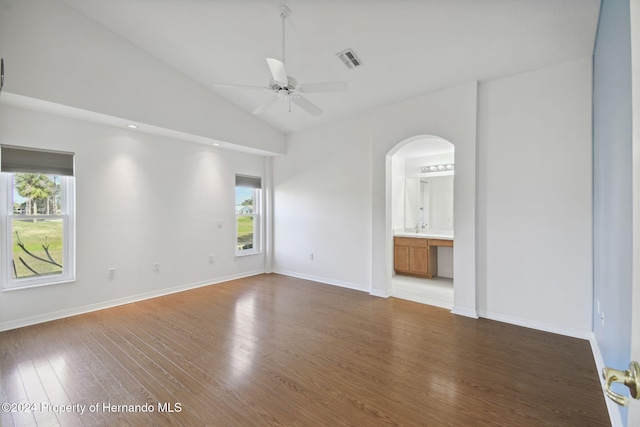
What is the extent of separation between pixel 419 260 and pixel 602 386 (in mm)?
3439

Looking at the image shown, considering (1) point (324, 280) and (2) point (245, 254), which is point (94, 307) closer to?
(2) point (245, 254)

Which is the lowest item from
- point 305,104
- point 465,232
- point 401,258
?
point 401,258

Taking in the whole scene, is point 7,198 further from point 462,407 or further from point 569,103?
point 569,103

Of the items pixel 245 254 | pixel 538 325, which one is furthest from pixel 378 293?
pixel 245 254

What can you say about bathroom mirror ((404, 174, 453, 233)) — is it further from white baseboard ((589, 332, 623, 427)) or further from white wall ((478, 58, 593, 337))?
white baseboard ((589, 332, 623, 427))

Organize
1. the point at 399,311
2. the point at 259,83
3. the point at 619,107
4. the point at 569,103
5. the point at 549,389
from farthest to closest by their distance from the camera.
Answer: the point at 259,83
the point at 399,311
the point at 569,103
the point at 549,389
the point at 619,107

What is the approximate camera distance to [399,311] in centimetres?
393

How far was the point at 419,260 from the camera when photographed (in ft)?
18.5

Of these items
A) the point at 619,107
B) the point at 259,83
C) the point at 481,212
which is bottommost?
the point at 481,212

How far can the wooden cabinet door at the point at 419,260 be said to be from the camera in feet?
18.2

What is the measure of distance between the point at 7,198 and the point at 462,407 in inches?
204

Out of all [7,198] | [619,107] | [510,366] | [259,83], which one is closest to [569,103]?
[619,107]

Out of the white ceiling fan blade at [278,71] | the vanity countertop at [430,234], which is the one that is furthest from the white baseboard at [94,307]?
the white ceiling fan blade at [278,71]

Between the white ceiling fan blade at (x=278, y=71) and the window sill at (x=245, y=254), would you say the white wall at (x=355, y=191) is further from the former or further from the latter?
the white ceiling fan blade at (x=278, y=71)
